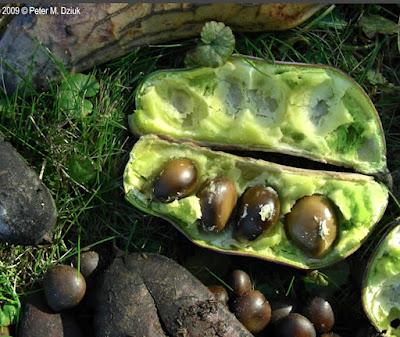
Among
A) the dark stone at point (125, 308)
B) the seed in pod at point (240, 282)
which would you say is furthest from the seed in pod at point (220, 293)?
the dark stone at point (125, 308)

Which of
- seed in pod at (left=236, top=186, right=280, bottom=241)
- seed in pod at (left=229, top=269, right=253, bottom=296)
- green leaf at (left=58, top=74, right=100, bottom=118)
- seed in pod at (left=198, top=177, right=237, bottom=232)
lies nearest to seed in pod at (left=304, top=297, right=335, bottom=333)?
seed in pod at (left=229, top=269, right=253, bottom=296)

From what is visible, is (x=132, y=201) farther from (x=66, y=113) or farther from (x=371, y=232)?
(x=371, y=232)

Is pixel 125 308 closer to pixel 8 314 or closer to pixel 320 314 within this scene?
pixel 8 314

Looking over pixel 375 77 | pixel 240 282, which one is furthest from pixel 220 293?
pixel 375 77

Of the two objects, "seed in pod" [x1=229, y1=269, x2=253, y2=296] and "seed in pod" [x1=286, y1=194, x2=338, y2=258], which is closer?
"seed in pod" [x1=286, y1=194, x2=338, y2=258]

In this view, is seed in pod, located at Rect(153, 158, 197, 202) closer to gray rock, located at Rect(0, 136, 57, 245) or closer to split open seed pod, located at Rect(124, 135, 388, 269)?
split open seed pod, located at Rect(124, 135, 388, 269)

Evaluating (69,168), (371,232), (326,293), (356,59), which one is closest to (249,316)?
(326,293)

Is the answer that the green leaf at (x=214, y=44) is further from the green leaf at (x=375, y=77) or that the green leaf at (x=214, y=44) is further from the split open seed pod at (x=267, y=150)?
the green leaf at (x=375, y=77)
